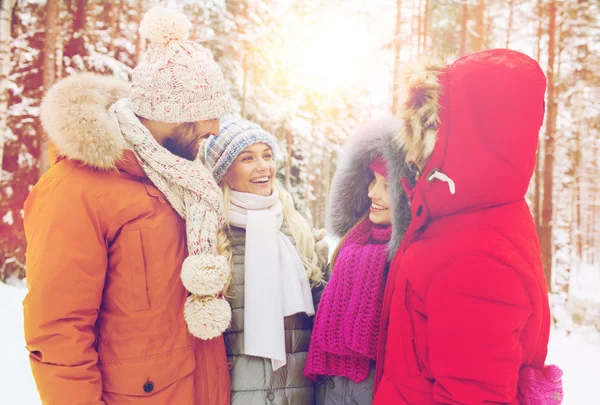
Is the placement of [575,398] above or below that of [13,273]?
below

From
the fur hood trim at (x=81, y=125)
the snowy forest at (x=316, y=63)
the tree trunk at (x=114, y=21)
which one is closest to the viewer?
the fur hood trim at (x=81, y=125)

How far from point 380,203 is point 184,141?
1.13 m

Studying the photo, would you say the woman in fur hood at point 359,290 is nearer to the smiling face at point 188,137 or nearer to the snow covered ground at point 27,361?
the smiling face at point 188,137

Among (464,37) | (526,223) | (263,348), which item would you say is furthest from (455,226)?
(464,37)

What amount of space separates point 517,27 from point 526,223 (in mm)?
7801

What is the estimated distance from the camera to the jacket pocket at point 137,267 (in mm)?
1757

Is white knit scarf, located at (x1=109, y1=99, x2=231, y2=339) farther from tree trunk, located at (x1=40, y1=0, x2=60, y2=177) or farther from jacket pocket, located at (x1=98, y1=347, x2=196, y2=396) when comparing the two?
tree trunk, located at (x1=40, y1=0, x2=60, y2=177)

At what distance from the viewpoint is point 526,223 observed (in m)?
1.60

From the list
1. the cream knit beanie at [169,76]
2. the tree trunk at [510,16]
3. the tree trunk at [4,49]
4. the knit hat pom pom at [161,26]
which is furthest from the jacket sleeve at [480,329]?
the tree trunk at [510,16]

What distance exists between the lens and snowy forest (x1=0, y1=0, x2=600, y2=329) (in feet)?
18.8

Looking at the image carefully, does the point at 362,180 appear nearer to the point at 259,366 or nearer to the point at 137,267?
the point at 259,366

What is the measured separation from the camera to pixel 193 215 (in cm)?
193

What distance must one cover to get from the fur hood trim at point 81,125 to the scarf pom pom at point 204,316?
67cm

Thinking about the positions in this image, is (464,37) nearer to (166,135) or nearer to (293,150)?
(293,150)
